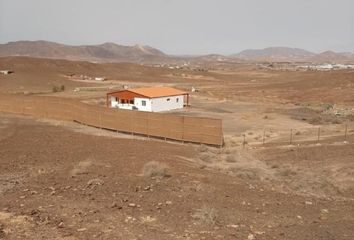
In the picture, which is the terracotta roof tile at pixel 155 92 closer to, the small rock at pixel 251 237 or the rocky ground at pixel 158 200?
the rocky ground at pixel 158 200

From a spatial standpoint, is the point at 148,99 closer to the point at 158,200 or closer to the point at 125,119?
the point at 125,119

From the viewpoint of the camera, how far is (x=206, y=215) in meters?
13.4

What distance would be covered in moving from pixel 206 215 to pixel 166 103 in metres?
45.9

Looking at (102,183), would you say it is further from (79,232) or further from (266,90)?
(266,90)

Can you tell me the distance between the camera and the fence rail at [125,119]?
33.5 meters

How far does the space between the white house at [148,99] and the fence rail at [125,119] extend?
1268 centimetres

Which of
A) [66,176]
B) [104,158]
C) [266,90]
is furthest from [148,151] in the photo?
[266,90]

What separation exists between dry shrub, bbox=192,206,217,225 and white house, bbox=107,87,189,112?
42.3m

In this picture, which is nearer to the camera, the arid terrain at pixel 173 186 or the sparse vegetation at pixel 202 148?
the arid terrain at pixel 173 186

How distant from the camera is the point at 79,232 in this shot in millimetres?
12188

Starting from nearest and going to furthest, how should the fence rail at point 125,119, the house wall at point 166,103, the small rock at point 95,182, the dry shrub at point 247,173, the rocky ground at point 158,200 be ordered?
the rocky ground at point 158,200 → the small rock at point 95,182 → the dry shrub at point 247,173 → the fence rail at point 125,119 → the house wall at point 166,103

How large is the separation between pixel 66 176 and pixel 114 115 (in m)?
20.8

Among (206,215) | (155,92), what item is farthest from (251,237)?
(155,92)

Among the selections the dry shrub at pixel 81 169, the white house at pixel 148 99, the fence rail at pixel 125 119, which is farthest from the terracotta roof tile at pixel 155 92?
the dry shrub at pixel 81 169
